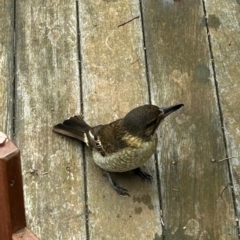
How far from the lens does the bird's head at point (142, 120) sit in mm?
3164

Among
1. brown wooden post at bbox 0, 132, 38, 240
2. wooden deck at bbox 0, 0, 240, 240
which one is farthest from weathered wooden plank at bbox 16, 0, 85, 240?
brown wooden post at bbox 0, 132, 38, 240

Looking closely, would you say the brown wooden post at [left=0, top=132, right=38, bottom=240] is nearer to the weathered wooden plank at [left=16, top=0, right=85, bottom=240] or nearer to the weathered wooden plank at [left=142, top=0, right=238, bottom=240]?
the weathered wooden plank at [left=16, top=0, right=85, bottom=240]

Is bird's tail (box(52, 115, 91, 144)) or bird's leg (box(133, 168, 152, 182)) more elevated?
bird's tail (box(52, 115, 91, 144))

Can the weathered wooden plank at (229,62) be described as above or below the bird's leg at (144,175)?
above

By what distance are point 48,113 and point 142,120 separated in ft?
2.29

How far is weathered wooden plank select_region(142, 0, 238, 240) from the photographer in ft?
10.8

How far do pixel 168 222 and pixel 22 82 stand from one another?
1.18 meters

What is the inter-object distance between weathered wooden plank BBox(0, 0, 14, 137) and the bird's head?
75cm

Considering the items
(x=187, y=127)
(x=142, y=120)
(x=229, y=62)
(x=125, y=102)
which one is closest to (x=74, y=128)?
(x=125, y=102)

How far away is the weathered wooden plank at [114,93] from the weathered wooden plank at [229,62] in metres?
0.43

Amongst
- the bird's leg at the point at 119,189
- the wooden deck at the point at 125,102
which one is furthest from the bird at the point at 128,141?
the wooden deck at the point at 125,102

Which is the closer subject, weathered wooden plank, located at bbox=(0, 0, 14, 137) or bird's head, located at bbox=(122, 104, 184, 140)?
bird's head, located at bbox=(122, 104, 184, 140)

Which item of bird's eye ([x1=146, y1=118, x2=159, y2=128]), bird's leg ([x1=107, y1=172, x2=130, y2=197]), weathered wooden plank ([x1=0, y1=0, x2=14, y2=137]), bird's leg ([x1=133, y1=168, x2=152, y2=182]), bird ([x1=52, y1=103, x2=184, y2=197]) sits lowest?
bird's leg ([x1=107, y1=172, x2=130, y2=197])

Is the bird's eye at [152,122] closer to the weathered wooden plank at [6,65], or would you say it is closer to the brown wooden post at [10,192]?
the weathered wooden plank at [6,65]
